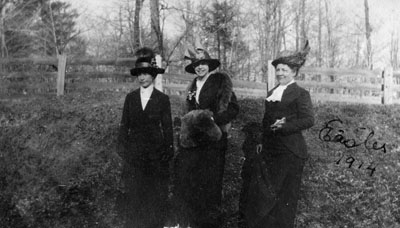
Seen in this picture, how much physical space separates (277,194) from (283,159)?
32cm

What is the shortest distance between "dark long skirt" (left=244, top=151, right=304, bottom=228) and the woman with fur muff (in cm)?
42

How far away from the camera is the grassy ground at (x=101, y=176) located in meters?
5.35

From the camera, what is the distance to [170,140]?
4039 mm

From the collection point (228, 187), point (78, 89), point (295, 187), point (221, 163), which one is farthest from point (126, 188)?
point (78, 89)

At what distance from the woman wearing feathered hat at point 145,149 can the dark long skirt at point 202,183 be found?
0.21 m

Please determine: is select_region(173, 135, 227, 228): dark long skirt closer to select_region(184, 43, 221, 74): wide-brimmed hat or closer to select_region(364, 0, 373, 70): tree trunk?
select_region(184, 43, 221, 74): wide-brimmed hat

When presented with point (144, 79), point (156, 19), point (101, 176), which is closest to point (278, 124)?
point (144, 79)

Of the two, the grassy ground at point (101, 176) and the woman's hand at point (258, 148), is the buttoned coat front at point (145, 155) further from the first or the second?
the grassy ground at point (101, 176)

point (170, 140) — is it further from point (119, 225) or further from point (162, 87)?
point (162, 87)

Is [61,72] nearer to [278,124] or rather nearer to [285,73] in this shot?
[285,73]

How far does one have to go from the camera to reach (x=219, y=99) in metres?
4.01

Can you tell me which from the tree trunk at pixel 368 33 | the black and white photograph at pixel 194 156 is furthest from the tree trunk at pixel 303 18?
the black and white photograph at pixel 194 156

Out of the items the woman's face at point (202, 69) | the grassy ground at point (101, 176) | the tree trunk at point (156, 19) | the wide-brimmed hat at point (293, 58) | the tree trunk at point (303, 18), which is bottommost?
the grassy ground at point (101, 176)

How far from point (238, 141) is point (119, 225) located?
281 centimetres
